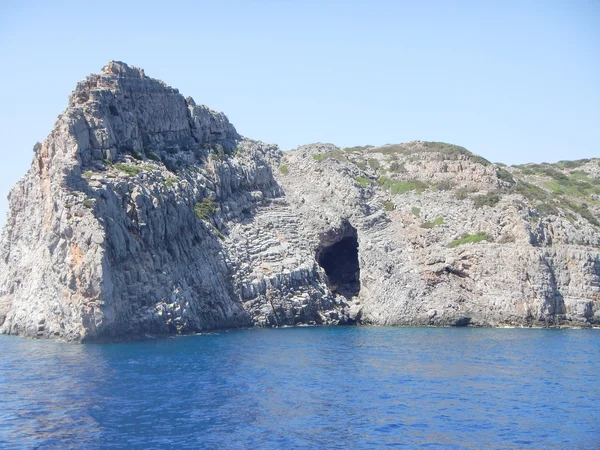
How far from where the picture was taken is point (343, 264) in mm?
93750

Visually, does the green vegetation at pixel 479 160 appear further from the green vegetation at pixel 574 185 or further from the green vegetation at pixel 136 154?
the green vegetation at pixel 136 154

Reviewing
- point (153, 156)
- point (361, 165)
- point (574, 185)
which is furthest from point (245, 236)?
point (574, 185)

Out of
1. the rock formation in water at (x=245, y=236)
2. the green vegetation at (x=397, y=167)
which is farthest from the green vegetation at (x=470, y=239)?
the green vegetation at (x=397, y=167)

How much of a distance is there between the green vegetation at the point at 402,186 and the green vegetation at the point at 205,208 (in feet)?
85.8

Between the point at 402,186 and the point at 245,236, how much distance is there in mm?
25446

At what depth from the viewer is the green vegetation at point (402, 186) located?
94500 millimetres

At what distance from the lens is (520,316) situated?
7750cm

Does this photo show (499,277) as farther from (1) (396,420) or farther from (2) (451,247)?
(1) (396,420)

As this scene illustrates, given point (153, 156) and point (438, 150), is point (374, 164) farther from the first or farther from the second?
point (153, 156)

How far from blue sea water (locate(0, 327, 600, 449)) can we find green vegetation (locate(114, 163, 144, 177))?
17.9 m

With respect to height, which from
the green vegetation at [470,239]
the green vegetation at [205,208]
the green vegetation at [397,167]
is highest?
the green vegetation at [397,167]

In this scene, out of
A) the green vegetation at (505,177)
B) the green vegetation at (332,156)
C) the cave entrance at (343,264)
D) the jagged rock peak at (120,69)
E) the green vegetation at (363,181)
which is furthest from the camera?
the green vegetation at (332,156)

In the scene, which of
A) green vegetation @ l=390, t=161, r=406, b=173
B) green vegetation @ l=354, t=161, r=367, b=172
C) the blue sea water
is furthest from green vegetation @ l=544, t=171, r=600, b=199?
the blue sea water

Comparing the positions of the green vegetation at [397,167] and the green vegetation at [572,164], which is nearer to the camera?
the green vegetation at [397,167]
